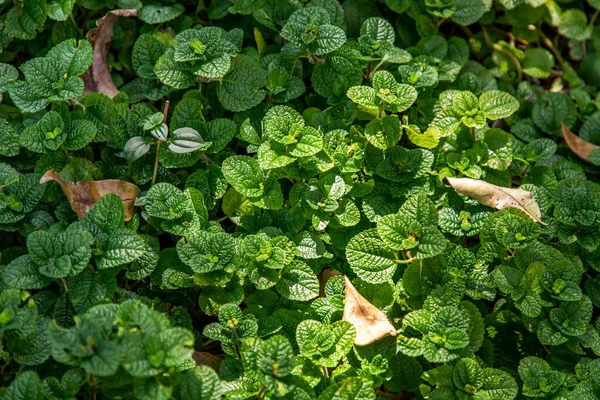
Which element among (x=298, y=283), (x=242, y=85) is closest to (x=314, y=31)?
(x=242, y=85)

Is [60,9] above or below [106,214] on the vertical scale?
above

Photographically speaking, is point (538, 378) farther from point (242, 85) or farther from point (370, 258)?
point (242, 85)

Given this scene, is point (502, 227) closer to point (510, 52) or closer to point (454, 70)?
point (454, 70)

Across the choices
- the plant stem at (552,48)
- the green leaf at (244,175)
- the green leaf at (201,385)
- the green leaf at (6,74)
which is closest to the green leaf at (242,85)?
the green leaf at (244,175)

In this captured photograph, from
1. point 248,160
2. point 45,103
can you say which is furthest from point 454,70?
point 45,103

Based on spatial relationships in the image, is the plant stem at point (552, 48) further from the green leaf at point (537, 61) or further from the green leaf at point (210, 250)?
the green leaf at point (210, 250)

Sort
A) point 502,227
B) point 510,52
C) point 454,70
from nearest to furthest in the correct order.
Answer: point 502,227 < point 454,70 < point 510,52

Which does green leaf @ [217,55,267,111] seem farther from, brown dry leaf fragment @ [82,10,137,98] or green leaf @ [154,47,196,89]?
brown dry leaf fragment @ [82,10,137,98]
